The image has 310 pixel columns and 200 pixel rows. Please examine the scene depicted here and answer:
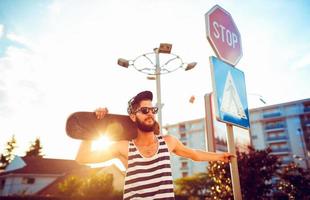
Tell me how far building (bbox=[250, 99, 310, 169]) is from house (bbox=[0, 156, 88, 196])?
4154 cm

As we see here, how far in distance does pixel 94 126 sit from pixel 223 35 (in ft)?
6.12

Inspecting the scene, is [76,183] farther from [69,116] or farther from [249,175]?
[69,116]

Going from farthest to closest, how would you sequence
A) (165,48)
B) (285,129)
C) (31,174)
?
(285,129)
(31,174)
(165,48)

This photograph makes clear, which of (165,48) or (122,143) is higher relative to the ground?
(165,48)

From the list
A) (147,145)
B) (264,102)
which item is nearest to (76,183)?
(264,102)

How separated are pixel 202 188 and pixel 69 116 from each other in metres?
47.0

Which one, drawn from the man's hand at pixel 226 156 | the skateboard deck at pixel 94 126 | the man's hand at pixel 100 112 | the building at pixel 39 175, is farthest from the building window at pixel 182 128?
the man's hand at pixel 100 112

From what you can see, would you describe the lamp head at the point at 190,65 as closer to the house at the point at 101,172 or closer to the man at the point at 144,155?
the man at the point at 144,155

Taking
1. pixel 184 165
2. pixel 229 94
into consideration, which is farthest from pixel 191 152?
pixel 184 165

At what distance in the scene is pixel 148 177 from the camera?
94.0 inches

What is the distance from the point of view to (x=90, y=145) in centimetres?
241

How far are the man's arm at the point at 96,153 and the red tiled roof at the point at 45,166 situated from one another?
41870mm

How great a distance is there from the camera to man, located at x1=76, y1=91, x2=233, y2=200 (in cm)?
235

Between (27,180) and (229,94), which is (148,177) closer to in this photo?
(229,94)
